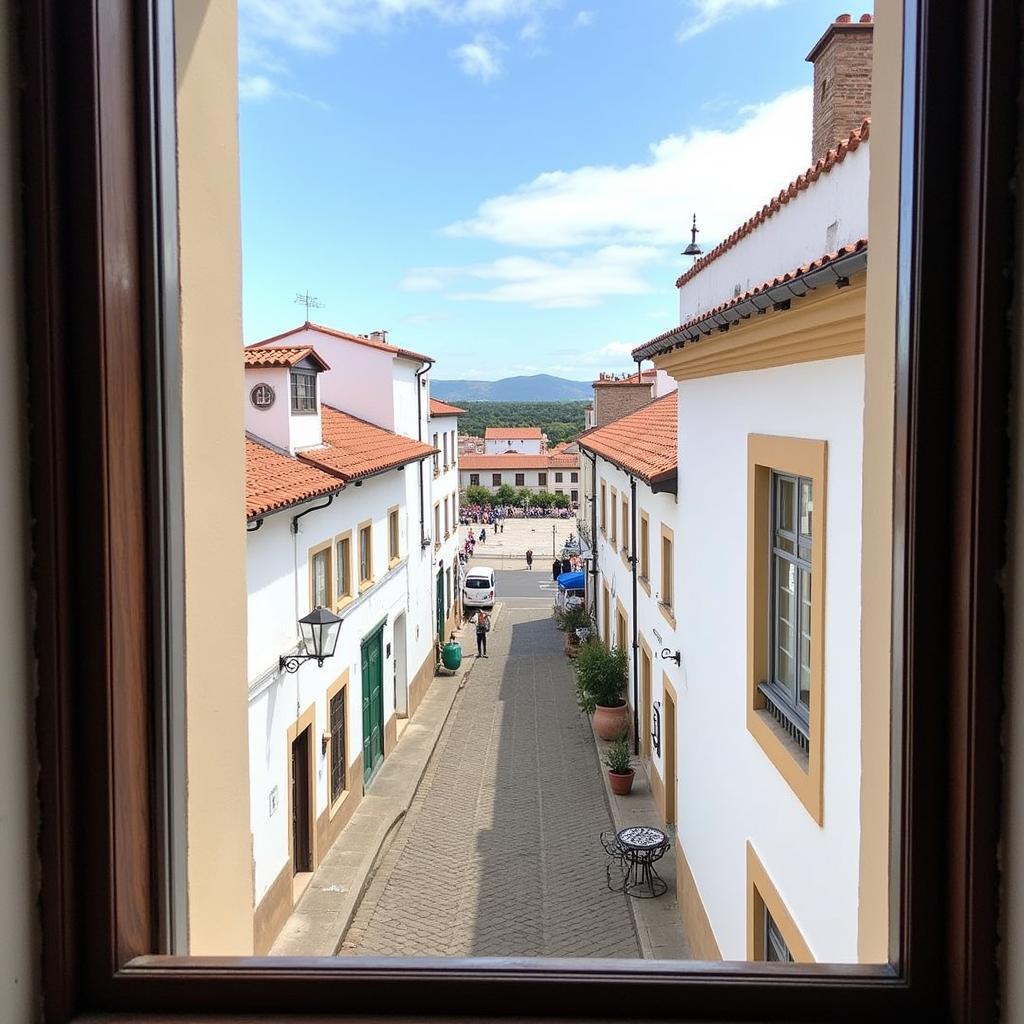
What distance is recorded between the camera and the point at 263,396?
11367 millimetres

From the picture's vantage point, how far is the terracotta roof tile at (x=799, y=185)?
15.6 feet

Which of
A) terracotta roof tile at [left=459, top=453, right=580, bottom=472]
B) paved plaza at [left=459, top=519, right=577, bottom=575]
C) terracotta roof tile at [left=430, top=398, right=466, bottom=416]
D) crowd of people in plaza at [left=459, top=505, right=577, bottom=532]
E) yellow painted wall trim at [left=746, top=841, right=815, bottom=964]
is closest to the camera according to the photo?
yellow painted wall trim at [left=746, top=841, right=815, bottom=964]

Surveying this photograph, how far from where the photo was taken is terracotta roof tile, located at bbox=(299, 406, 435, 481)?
39.1 ft

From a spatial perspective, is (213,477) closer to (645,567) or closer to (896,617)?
(896,617)

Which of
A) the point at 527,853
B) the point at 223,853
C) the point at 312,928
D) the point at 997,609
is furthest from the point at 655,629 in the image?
the point at 997,609

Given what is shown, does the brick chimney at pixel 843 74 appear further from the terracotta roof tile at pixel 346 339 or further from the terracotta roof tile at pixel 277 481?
the terracotta roof tile at pixel 346 339

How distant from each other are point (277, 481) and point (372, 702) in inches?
218

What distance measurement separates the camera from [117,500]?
4.38ft

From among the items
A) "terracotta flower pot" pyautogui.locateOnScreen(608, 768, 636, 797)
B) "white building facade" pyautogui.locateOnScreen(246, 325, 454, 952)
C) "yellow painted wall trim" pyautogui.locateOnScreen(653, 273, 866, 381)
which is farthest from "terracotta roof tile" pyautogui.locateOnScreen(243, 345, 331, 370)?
"terracotta flower pot" pyautogui.locateOnScreen(608, 768, 636, 797)

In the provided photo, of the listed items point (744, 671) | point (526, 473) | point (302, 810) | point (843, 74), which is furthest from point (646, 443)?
point (526, 473)

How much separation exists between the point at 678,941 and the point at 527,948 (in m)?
1.49

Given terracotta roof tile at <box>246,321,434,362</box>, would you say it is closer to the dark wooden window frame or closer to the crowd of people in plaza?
the dark wooden window frame

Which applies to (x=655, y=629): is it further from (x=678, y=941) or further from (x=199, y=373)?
(x=199, y=373)

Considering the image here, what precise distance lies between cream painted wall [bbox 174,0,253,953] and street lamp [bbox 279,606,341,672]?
6.79m
